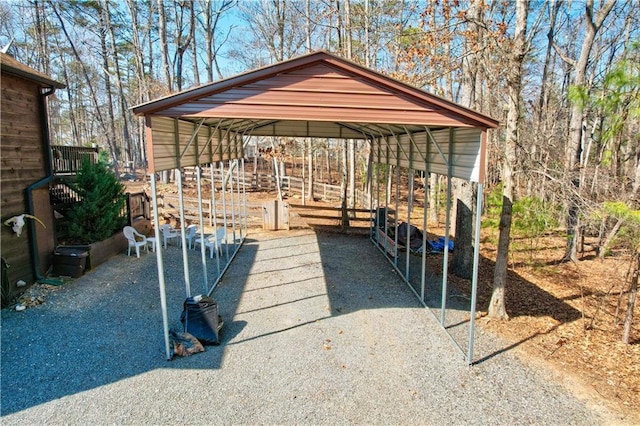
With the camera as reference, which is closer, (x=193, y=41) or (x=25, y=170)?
(x=25, y=170)

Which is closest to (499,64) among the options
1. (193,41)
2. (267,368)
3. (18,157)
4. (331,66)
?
(331,66)

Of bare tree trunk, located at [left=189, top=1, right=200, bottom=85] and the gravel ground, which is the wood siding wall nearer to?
the gravel ground

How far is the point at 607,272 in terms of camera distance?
33.0ft

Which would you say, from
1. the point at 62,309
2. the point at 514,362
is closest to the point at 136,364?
the point at 62,309

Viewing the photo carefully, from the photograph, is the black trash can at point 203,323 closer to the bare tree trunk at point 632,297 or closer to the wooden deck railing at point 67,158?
the wooden deck railing at point 67,158

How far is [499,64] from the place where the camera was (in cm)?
685

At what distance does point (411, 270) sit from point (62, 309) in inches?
271

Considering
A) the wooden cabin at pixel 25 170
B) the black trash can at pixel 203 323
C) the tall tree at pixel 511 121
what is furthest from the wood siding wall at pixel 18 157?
the tall tree at pixel 511 121

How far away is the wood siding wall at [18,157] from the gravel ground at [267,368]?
912mm

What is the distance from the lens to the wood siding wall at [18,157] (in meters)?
6.75

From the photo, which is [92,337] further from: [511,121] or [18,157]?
[511,121]

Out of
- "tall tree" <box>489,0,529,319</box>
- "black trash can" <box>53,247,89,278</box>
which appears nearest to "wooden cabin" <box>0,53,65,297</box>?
"black trash can" <box>53,247,89,278</box>

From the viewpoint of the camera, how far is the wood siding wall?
675 cm

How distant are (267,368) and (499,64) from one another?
6386 millimetres
